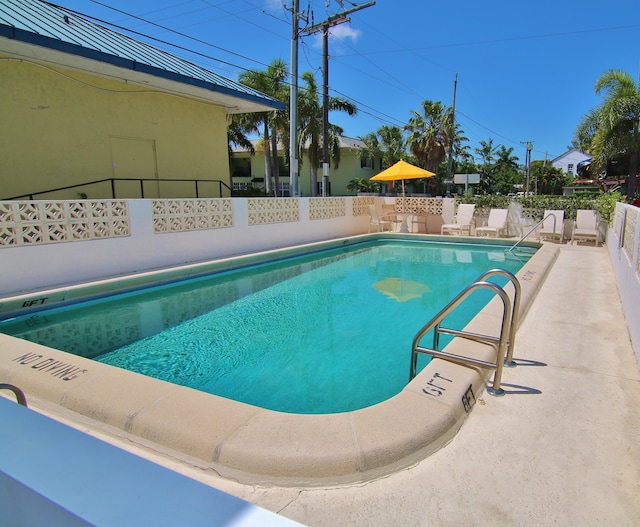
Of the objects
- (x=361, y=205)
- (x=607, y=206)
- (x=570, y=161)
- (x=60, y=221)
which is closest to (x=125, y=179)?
(x=60, y=221)

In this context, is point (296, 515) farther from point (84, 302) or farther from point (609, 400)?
point (84, 302)

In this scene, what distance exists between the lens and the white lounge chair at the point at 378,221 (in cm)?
1604

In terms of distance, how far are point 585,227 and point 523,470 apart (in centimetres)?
1206

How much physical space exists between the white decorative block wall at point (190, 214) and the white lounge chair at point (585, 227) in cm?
1012

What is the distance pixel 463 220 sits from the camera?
47.3 ft

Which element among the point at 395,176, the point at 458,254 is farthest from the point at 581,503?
the point at 395,176

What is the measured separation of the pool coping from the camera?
93.4 inches

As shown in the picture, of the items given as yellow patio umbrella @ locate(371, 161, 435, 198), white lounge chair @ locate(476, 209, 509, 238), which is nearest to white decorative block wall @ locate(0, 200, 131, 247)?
yellow patio umbrella @ locate(371, 161, 435, 198)

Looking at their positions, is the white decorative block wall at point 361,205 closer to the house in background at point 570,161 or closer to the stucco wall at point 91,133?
the stucco wall at point 91,133

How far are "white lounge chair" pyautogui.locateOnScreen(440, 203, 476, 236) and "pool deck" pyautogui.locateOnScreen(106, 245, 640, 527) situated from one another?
10808 millimetres

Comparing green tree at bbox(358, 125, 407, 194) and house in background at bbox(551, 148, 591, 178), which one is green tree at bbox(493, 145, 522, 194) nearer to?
house in background at bbox(551, 148, 591, 178)

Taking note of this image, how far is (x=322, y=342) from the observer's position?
5.48 m

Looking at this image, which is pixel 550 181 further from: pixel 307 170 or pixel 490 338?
pixel 490 338

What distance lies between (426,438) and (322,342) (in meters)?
2.97
